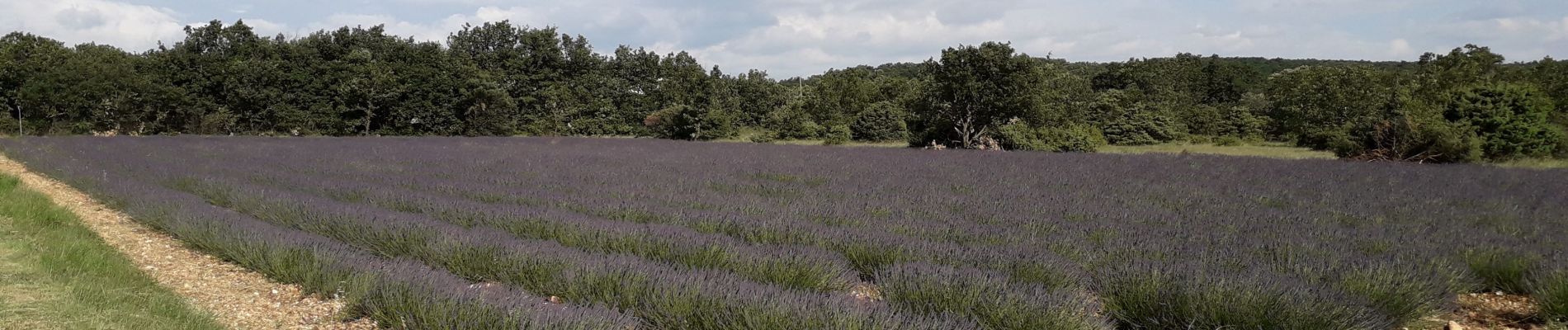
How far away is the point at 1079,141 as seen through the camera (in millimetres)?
21922

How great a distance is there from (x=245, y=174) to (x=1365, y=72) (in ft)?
126

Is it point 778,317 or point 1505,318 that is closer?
point 778,317

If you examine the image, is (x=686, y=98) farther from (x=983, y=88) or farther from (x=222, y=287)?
(x=222, y=287)

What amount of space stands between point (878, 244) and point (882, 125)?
2969 centimetres

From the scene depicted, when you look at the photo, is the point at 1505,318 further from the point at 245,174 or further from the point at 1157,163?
the point at 245,174

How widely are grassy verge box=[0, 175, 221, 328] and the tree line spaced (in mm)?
19780

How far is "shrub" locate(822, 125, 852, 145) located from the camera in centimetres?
3045

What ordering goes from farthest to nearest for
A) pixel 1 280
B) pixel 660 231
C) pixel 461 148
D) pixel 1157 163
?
pixel 461 148 < pixel 1157 163 < pixel 660 231 < pixel 1 280

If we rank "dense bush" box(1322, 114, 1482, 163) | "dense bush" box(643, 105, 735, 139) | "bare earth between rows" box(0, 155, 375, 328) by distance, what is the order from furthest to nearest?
"dense bush" box(643, 105, 735, 139)
"dense bush" box(1322, 114, 1482, 163)
"bare earth between rows" box(0, 155, 375, 328)

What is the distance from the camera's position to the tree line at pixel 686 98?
71.6ft

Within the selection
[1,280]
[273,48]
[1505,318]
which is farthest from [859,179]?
[273,48]

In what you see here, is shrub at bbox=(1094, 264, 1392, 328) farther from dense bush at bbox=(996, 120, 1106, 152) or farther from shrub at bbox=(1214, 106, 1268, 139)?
shrub at bbox=(1214, 106, 1268, 139)

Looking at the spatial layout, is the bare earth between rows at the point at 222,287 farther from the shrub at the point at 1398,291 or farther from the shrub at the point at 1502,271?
the shrub at the point at 1502,271

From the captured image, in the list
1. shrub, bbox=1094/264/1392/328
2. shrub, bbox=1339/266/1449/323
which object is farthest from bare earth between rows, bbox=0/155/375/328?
shrub, bbox=1339/266/1449/323
